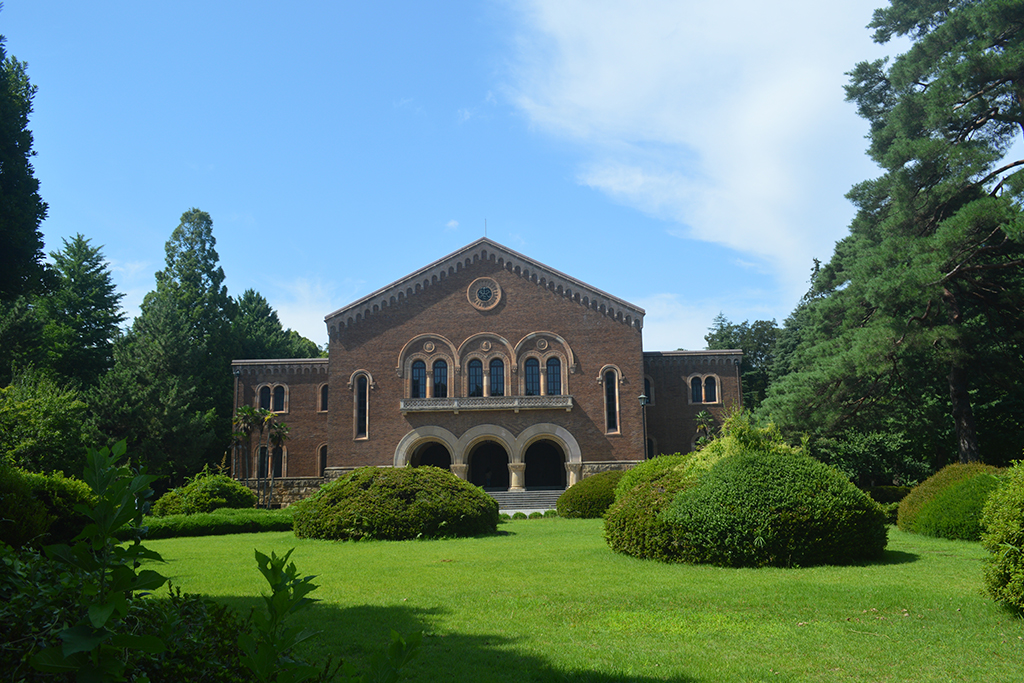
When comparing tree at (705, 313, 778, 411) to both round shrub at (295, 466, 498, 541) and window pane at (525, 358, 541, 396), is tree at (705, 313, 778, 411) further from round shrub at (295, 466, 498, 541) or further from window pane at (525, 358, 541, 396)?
round shrub at (295, 466, 498, 541)

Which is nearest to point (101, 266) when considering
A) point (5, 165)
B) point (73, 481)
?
point (5, 165)

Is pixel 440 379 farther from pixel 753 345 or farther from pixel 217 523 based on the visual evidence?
pixel 753 345

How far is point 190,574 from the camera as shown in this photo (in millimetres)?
11781

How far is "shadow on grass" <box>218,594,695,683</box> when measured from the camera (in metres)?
5.80

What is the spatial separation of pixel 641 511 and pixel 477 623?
18.9 ft

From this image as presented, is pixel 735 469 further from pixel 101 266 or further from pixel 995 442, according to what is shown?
pixel 101 266

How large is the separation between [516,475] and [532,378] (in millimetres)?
5342

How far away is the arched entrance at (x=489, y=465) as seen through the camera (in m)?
40.7

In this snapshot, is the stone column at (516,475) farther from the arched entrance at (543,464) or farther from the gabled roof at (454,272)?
the gabled roof at (454,272)

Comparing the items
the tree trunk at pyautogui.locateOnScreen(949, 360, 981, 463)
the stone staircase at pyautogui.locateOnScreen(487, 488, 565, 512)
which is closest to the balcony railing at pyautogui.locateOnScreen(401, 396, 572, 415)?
the stone staircase at pyautogui.locateOnScreen(487, 488, 565, 512)

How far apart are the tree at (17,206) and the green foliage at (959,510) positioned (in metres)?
19.8

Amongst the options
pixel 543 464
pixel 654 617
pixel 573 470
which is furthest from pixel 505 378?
pixel 654 617

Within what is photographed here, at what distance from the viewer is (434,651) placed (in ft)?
21.7

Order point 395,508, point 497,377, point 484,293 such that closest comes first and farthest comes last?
1. point 395,508
2. point 497,377
3. point 484,293
